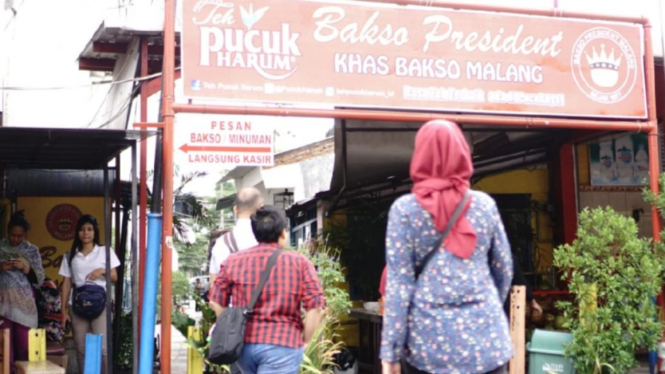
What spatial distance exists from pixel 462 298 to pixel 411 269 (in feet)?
0.76

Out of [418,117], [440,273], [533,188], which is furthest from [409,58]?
[533,188]

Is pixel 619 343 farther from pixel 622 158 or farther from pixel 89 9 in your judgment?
pixel 89 9

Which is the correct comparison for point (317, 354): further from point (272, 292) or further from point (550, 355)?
point (272, 292)

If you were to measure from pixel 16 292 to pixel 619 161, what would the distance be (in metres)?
8.27

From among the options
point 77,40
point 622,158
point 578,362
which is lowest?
point 578,362

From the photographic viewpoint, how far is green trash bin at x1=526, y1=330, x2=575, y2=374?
7.89 meters

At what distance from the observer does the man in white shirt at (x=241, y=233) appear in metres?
6.23

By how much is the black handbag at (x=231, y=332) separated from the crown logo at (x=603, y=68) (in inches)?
186

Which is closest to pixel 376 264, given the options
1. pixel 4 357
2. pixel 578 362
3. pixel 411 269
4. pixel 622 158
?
pixel 622 158

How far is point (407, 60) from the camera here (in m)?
7.84

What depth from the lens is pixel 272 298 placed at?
5023 millimetres

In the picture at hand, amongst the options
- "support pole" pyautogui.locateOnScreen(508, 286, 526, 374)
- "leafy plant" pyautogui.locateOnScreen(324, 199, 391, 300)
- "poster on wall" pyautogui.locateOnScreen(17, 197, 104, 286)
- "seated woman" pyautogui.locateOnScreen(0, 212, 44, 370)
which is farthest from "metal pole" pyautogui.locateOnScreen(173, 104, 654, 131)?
"poster on wall" pyautogui.locateOnScreen(17, 197, 104, 286)

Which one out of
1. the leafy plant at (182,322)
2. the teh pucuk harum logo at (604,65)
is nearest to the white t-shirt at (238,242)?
the leafy plant at (182,322)

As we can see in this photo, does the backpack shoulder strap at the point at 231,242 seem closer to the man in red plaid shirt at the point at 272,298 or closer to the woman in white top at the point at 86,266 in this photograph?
the man in red plaid shirt at the point at 272,298
